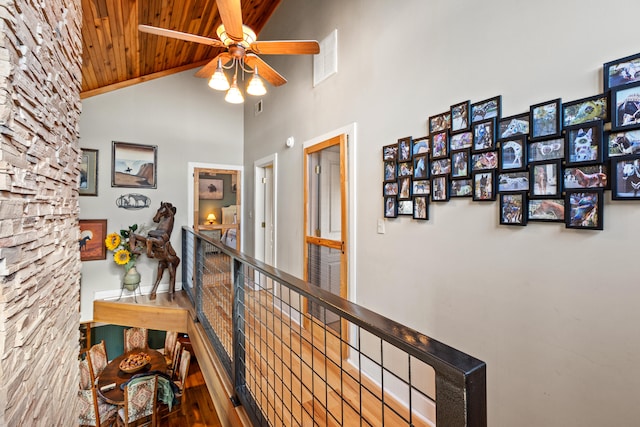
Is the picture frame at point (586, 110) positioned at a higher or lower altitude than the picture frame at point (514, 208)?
higher

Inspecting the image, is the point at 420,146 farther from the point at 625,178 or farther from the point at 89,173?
the point at 89,173

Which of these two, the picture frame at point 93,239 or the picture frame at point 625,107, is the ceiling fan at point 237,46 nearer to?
the picture frame at point 625,107

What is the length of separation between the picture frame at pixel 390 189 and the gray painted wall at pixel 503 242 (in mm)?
81

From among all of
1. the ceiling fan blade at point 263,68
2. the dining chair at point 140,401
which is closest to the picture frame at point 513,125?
the ceiling fan blade at point 263,68

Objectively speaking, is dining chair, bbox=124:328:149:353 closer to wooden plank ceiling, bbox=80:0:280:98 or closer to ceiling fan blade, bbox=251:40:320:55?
wooden plank ceiling, bbox=80:0:280:98

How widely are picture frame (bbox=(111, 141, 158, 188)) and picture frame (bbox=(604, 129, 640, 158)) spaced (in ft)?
17.1

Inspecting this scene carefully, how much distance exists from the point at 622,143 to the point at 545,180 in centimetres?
28

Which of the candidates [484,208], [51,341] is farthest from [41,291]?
[484,208]

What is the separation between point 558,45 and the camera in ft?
4.35

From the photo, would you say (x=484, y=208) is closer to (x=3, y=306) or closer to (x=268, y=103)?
(x=3, y=306)

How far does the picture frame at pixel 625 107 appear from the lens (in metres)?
1.10

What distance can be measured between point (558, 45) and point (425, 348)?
1.52 meters

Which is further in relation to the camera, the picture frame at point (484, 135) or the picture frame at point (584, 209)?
the picture frame at point (484, 135)

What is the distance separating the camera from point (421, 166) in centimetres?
194
